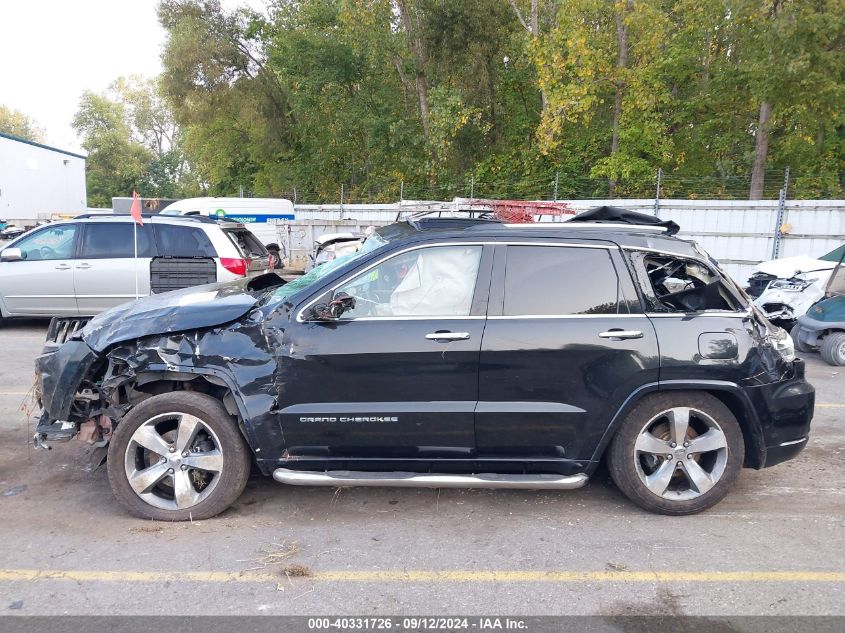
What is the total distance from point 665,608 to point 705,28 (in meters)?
21.8

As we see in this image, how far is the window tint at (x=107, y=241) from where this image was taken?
31.1ft

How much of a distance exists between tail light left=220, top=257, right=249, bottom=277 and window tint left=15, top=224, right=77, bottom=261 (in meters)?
2.37

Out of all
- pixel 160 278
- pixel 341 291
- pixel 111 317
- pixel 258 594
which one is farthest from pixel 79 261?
pixel 258 594

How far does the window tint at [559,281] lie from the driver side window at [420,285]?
26cm

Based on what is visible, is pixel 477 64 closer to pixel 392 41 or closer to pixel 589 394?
pixel 392 41

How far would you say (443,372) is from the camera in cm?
380

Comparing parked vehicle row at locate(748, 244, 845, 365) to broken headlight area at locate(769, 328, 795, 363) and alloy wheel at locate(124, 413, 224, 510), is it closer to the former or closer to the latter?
broken headlight area at locate(769, 328, 795, 363)

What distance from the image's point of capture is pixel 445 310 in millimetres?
3906

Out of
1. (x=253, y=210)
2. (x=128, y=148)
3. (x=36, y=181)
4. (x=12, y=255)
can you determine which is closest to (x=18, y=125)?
(x=128, y=148)

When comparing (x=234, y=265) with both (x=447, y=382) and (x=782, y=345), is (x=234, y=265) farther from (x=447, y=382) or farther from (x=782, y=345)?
(x=782, y=345)

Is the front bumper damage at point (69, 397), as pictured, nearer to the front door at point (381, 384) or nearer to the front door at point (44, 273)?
the front door at point (381, 384)

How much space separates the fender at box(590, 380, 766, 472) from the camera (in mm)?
3861

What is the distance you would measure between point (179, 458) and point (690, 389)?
124 inches

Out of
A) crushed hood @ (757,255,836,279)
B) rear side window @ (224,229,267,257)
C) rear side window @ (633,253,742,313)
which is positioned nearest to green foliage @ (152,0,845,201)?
crushed hood @ (757,255,836,279)
